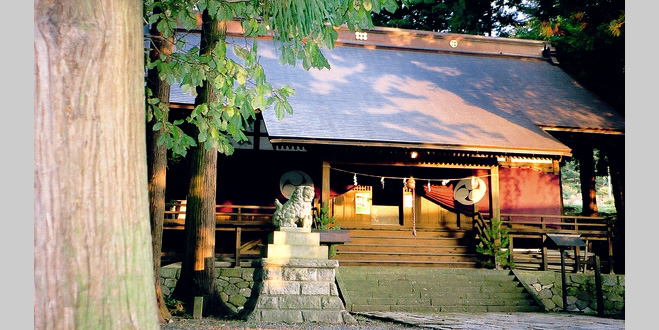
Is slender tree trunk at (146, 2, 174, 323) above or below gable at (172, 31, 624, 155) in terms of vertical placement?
below

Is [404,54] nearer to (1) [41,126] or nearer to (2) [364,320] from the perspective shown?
(2) [364,320]

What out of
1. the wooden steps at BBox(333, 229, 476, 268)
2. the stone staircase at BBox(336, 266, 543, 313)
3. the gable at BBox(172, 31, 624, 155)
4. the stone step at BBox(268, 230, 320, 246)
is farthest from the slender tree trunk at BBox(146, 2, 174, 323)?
the wooden steps at BBox(333, 229, 476, 268)

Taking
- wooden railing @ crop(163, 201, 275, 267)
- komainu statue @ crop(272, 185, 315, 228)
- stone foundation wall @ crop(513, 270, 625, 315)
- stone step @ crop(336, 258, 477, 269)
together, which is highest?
komainu statue @ crop(272, 185, 315, 228)

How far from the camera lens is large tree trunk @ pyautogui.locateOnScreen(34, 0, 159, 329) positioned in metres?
2.91

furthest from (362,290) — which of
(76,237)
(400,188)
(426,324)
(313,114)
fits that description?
(76,237)

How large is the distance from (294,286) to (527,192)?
9756 millimetres

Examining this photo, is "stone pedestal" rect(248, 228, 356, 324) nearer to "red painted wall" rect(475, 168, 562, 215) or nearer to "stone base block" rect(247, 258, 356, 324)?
"stone base block" rect(247, 258, 356, 324)

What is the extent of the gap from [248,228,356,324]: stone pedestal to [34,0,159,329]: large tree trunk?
511 centimetres

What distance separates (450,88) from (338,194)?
4.51 m

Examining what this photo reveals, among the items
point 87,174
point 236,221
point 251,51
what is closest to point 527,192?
point 236,221

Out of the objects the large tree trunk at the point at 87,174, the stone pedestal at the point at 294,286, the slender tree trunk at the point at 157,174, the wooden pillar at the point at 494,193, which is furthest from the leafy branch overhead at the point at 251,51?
the wooden pillar at the point at 494,193

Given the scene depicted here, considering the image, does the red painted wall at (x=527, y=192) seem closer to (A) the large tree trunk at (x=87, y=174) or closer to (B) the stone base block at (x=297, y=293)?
(B) the stone base block at (x=297, y=293)

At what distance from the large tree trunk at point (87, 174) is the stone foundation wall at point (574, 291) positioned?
36.6 ft

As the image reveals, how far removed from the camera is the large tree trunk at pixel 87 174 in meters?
2.91
